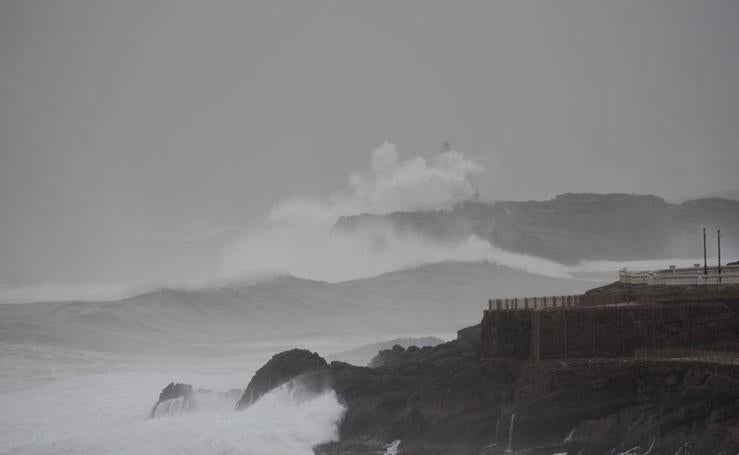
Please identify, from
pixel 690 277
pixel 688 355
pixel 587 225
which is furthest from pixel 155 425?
pixel 587 225

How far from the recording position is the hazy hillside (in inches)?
3332

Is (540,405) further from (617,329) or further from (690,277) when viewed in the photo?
(690,277)

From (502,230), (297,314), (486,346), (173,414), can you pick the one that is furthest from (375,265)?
(486,346)

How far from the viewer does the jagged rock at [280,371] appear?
32.3 meters

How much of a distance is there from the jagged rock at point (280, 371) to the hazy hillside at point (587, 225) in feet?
172

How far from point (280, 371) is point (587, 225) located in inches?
2331

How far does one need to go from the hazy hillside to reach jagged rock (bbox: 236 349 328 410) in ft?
172

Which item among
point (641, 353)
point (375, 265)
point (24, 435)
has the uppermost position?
point (375, 265)

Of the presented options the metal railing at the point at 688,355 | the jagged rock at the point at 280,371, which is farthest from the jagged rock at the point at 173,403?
the metal railing at the point at 688,355

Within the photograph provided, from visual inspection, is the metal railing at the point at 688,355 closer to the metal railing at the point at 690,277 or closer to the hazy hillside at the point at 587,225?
the metal railing at the point at 690,277

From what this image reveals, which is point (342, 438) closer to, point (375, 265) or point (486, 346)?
point (486, 346)

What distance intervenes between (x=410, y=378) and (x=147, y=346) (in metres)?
25.7

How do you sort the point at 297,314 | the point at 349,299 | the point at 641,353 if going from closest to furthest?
1. the point at 641,353
2. the point at 297,314
3. the point at 349,299

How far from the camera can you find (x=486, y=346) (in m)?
27.7
